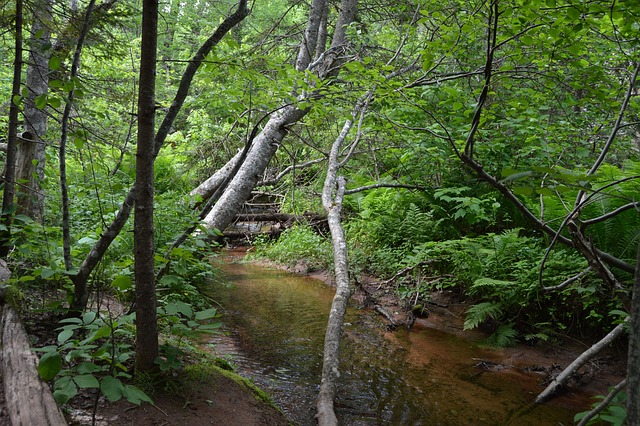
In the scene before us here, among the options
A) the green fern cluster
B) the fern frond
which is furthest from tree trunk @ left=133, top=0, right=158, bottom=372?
the fern frond

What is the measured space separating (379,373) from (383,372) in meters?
0.06

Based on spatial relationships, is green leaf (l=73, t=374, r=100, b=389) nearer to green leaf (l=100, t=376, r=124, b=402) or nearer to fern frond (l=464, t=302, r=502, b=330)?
green leaf (l=100, t=376, r=124, b=402)

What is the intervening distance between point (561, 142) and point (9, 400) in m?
6.55

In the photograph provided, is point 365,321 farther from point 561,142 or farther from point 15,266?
point 15,266

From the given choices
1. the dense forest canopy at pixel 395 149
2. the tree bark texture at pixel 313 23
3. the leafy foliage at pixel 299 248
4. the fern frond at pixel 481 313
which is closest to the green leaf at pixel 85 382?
the dense forest canopy at pixel 395 149

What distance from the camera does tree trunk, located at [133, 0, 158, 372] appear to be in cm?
244

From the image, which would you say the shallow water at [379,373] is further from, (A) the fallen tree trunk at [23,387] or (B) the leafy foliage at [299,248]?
(B) the leafy foliage at [299,248]

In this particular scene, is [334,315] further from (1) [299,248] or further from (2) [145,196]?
(1) [299,248]

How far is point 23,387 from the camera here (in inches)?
82.7

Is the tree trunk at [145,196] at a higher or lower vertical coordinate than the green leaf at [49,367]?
higher

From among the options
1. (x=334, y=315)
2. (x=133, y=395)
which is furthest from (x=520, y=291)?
(x=133, y=395)

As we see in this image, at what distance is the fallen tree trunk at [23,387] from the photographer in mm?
1894

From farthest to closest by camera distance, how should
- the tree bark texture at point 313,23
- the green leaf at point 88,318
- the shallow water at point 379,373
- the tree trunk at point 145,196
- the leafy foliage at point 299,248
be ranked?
the leafy foliage at point 299,248, the tree bark texture at point 313,23, the shallow water at point 379,373, the tree trunk at point 145,196, the green leaf at point 88,318

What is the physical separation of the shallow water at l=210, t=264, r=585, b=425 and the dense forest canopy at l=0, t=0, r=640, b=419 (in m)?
0.71
